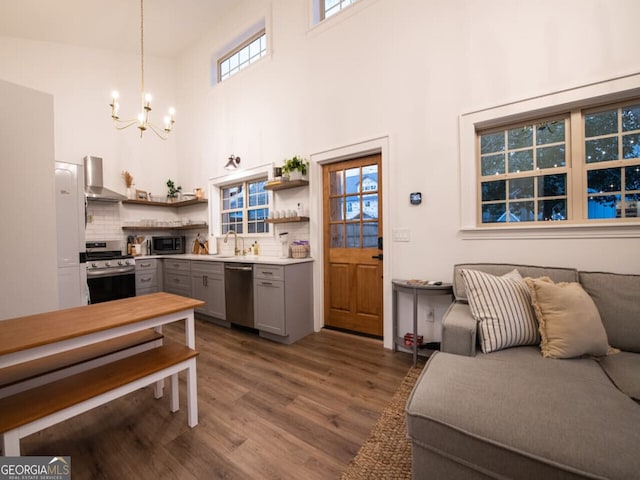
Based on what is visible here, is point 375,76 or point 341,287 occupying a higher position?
point 375,76

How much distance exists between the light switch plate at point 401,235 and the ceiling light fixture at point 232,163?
284cm

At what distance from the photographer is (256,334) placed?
11.2 feet

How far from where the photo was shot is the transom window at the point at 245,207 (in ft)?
14.2

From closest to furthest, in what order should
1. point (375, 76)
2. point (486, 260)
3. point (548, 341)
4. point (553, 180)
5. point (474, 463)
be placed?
point (474, 463), point (548, 341), point (553, 180), point (486, 260), point (375, 76)

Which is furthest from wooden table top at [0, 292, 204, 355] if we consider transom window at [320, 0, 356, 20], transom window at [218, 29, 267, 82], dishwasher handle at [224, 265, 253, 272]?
transom window at [218, 29, 267, 82]

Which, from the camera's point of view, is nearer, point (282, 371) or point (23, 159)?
point (23, 159)

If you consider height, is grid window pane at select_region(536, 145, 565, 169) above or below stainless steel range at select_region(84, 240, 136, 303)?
above

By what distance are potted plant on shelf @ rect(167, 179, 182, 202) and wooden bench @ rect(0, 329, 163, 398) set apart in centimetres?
419

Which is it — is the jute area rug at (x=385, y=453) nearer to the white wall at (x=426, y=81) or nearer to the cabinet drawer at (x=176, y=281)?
the white wall at (x=426, y=81)

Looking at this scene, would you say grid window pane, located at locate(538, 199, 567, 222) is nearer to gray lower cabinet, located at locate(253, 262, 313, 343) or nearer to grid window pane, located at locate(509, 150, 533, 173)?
grid window pane, located at locate(509, 150, 533, 173)

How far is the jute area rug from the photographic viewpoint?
133cm

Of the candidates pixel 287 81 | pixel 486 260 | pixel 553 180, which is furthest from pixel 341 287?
pixel 287 81

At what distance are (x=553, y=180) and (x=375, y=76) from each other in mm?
2030

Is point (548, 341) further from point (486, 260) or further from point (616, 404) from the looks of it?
point (486, 260)
